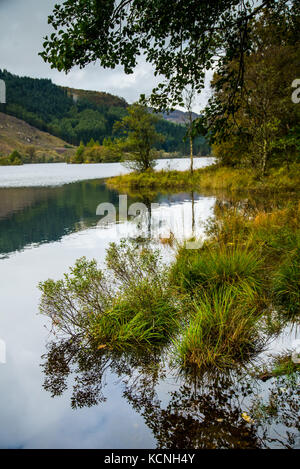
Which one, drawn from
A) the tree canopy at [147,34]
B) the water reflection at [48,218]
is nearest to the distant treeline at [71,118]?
the water reflection at [48,218]

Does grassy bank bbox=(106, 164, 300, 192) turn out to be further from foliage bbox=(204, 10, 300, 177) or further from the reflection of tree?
the reflection of tree

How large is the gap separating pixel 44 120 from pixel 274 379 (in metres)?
205

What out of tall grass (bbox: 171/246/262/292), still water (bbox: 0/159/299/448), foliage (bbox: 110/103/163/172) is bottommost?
still water (bbox: 0/159/299/448)

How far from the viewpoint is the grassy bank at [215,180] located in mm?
21172

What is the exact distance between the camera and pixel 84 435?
327cm

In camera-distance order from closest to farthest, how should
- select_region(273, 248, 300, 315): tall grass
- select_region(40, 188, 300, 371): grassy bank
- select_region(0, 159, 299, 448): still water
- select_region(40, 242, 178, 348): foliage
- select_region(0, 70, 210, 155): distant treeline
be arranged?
select_region(0, 159, 299, 448): still water < select_region(40, 188, 300, 371): grassy bank < select_region(40, 242, 178, 348): foliage < select_region(273, 248, 300, 315): tall grass < select_region(0, 70, 210, 155): distant treeline

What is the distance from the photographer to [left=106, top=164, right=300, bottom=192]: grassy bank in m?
21.2

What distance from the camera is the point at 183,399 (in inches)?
137

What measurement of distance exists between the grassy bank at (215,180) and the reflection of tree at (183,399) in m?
17.6

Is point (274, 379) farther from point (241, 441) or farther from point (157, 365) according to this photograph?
point (157, 365)

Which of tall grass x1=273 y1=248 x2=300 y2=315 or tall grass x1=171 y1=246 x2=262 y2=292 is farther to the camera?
tall grass x1=171 y1=246 x2=262 y2=292

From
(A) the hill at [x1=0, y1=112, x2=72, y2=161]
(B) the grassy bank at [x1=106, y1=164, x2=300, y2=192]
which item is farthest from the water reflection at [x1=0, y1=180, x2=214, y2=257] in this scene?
(A) the hill at [x1=0, y1=112, x2=72, y2=161]

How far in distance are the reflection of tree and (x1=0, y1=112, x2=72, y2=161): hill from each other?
135351 mm
